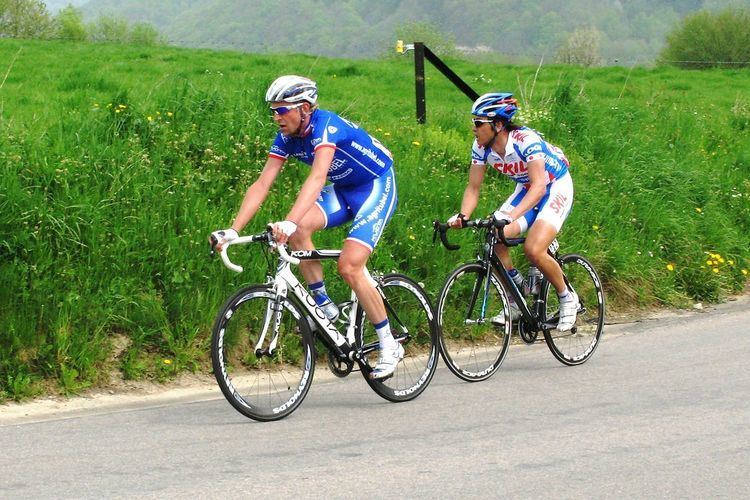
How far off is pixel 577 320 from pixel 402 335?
2.29 m

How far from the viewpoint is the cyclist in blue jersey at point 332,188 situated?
682cm

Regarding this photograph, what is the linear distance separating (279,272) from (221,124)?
14.7 feet

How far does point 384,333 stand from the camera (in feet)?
24.3

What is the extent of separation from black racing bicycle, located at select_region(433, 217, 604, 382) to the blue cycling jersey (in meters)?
0.86

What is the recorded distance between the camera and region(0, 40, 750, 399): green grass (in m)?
7.88

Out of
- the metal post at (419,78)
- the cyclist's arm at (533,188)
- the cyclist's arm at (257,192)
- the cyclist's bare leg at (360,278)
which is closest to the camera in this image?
the cyclist's arm at (257,192)

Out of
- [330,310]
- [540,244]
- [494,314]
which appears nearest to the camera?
[330,310]

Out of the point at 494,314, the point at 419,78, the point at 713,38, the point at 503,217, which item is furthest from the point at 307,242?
the point at 713,38

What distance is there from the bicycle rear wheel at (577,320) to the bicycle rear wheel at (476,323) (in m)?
0.44

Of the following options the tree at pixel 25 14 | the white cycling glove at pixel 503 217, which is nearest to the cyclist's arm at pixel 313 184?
the white cycling glove at pixel 503 217

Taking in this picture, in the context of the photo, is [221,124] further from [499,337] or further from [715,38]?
[715,38]

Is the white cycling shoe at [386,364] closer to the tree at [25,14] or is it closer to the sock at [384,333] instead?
the sock at [384,333]

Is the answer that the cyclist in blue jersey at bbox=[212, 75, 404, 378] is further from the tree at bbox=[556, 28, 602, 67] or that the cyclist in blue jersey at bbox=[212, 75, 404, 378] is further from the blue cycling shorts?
the tree at bbox=[556, 28, 602, 67]

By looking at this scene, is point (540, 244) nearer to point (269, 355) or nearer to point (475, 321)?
point (475, 321)
